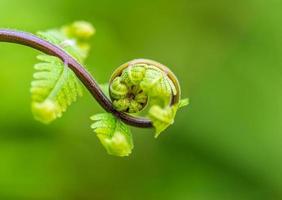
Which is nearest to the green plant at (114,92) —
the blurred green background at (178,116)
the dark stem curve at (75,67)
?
the dark stem curve at (75,67)

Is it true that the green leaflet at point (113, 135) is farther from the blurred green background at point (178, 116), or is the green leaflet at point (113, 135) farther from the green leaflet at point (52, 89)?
the blurred green background at point (178, 116)

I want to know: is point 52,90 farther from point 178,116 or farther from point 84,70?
point 178,116

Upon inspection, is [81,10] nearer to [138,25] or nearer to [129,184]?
[138,25]

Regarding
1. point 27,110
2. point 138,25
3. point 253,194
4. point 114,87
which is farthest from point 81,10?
point 114,87

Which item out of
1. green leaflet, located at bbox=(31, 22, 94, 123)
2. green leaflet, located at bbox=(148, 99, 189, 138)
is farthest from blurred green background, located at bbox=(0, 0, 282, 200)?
green leaflet, located at bbox=(148, 99, 189, 138)

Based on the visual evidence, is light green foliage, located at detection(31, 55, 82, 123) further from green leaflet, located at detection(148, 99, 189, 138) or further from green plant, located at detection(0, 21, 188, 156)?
green leaflet, located at detection(148, 99, 189, 138)

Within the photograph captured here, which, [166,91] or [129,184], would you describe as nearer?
[166,91]

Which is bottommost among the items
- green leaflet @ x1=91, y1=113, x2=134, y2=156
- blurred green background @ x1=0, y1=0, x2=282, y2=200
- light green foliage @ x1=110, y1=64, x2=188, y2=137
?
green leaflet @ x1=91, y1=113, x2=134, y2=156
